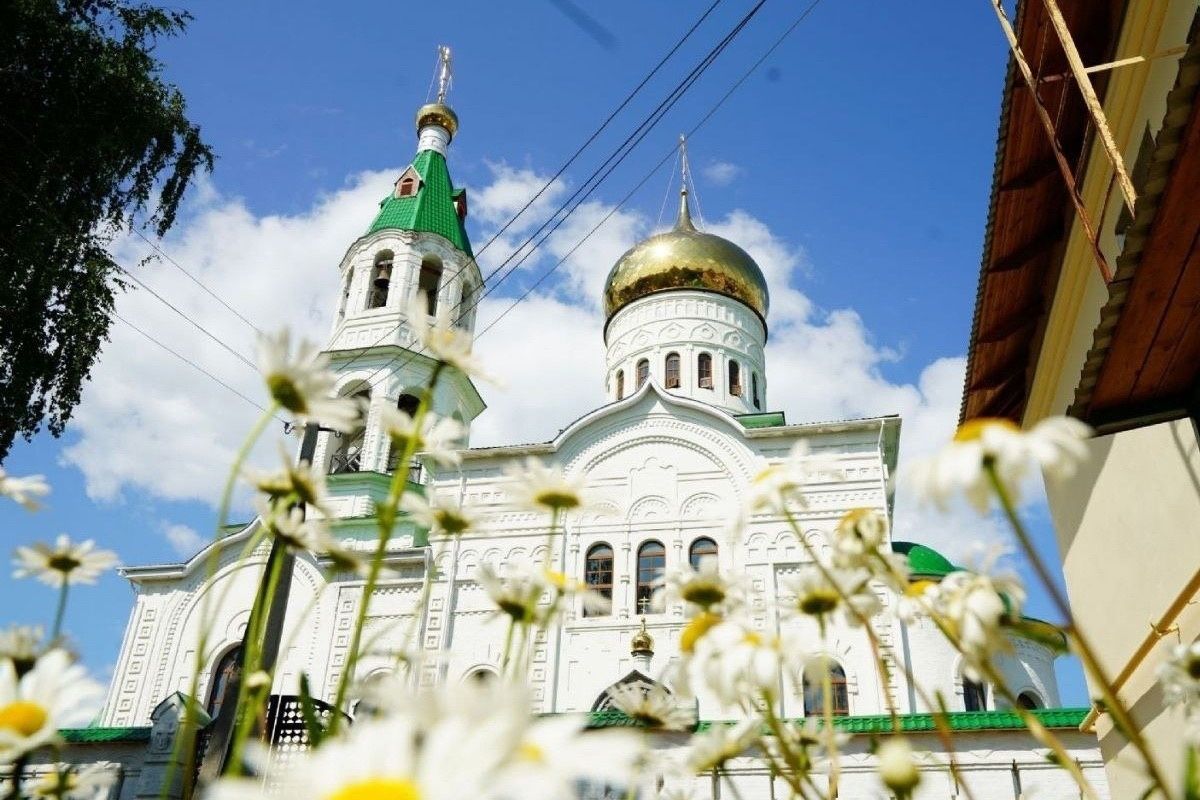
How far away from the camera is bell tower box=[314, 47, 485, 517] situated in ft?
61.7

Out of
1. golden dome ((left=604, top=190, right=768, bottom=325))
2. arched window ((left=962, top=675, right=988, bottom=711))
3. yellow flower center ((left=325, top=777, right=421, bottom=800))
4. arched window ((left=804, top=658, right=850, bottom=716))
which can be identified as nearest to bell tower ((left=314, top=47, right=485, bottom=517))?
golden dome ((left=604, top=190, right=768, bottom=325))

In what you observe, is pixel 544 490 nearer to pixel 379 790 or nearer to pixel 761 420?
pixel 379 790

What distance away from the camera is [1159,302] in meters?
3.26

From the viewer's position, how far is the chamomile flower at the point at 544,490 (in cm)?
149

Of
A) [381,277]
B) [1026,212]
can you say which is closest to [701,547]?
[1026,212]

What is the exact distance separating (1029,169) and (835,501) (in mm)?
9828

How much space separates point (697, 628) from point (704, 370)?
20.4 m

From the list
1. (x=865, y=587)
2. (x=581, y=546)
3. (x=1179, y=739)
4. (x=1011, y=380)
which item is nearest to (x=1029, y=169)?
(x=1011, y=380)

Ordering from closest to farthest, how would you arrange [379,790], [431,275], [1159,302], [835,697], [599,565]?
1. [379,790]
2. [1159,302]
3. [835,697]
4. [599,565]
5. [431,275]

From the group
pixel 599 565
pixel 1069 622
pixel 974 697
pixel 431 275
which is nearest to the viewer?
pixel 1069 622

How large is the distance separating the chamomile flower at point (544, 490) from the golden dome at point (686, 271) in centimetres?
2150

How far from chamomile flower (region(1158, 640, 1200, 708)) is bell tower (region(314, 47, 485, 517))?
1658cm

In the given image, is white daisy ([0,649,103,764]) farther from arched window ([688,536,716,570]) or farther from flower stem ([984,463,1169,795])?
arched window ([688,536,716,570])

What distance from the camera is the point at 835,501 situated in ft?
51.5
